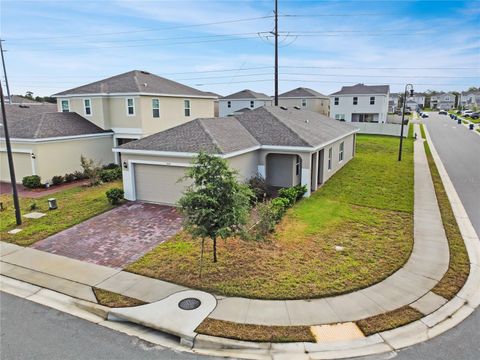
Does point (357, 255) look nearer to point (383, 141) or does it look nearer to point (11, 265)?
point (11, 265)

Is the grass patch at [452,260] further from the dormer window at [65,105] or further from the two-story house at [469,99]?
the two-story house at [469,99]

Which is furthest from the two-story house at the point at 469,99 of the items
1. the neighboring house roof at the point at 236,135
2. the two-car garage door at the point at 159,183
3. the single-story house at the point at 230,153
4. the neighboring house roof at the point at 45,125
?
the two-car garage door at the point at 159,183

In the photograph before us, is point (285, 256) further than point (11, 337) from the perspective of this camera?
Yes

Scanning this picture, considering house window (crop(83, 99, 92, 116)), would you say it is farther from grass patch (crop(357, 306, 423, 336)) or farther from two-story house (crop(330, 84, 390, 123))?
two-story house (crop(330, 84, 390, 123))

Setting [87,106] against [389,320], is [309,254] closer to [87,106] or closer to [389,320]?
[389,320]

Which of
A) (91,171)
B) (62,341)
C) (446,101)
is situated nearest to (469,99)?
(446,101)

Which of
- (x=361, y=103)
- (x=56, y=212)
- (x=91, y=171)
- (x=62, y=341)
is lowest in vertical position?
(x=62, y=341)

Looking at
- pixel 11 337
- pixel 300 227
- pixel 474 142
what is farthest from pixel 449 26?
pixel 11 337
